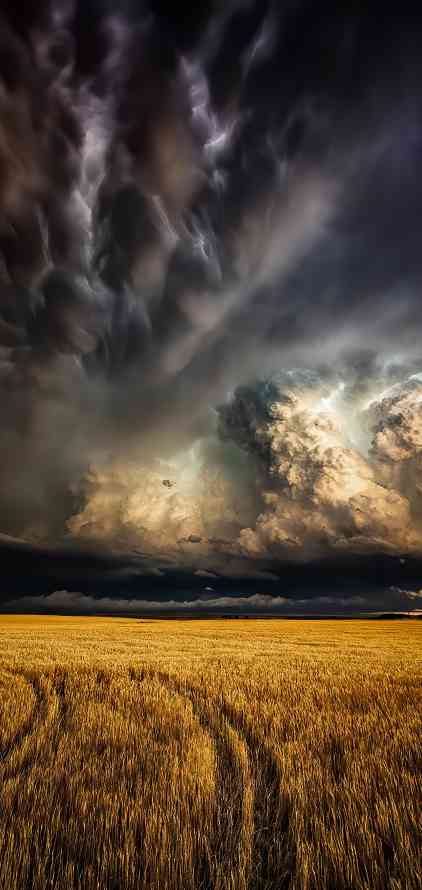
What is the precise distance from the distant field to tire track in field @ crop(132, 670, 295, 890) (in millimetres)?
16

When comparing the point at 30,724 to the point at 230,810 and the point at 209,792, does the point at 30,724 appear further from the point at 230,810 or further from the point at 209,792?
the point at 230,810

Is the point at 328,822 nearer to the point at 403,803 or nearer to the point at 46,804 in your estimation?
the point at 403,803

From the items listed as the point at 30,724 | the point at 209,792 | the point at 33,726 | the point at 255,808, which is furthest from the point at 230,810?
the point at 30,724

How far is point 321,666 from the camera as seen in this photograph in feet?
50.1

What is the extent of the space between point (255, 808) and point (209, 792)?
0.50 meters

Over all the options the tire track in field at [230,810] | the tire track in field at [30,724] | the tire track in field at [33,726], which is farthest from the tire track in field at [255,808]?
the tire track in field at [30,724]

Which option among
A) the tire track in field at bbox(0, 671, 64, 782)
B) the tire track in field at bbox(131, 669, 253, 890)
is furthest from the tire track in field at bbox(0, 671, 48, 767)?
the tire track in field at bbox(131, 669, 253, 890)

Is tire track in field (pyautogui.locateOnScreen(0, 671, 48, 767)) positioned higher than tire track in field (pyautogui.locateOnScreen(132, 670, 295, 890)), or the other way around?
tire track in field (pyautogui.locateOnScreen(132, 670, 295, 890))

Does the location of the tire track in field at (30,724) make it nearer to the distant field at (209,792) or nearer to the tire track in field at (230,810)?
the distant field at (209,792)

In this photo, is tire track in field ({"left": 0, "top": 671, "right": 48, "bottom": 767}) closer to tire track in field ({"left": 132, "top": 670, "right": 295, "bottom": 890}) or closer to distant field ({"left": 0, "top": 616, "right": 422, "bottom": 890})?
distant field ({"left": 0, "top": 616, "right": 422, "bottom": 890})

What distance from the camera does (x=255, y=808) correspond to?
4320mm

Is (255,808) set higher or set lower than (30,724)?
higher

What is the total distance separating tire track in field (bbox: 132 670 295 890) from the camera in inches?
129

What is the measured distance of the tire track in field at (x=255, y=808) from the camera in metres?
3.28
